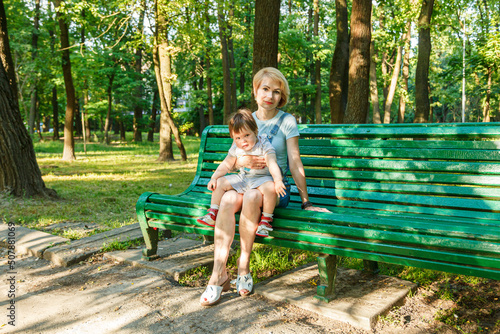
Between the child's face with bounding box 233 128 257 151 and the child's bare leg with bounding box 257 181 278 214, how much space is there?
355 mm

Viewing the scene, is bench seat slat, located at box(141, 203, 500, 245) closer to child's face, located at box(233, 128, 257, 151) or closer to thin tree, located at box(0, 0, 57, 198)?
child's face, located at box(233, 128, 257, 151)

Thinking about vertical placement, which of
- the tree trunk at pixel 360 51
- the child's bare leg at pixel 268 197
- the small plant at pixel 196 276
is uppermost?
the tree trunk at pixel 360 51

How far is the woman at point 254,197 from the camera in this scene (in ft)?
9.70

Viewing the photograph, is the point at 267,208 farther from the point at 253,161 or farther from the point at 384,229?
the point at 384,229

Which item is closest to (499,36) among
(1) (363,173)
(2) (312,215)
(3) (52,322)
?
(1) (363,173)

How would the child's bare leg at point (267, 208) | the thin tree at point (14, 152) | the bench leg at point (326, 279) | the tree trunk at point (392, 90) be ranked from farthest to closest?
the tree trunk at point (392, 90), the thin tree at point (14, 152), the child's bare leg at point (267, 208), the bench leg at point (326, 279)

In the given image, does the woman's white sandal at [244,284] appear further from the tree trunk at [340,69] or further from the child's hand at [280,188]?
the tree trunk at [340,69]

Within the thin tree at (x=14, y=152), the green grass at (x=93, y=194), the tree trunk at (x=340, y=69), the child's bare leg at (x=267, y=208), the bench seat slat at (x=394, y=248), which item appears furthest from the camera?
the tree trunk at (x=340, y=69)

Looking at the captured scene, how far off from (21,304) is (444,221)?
2972 mm

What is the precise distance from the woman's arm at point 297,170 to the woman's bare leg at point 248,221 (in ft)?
1.26

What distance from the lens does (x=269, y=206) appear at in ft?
9.65

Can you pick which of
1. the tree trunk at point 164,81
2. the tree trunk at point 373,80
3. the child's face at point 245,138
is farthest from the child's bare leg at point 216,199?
the tree trunk at point 373,80

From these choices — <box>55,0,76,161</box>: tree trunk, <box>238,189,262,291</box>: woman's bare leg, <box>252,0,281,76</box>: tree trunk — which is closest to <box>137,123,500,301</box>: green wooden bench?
<box>238,189,262,291</box>: woman's bare leg

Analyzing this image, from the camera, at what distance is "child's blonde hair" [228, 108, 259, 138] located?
3.11 metres
